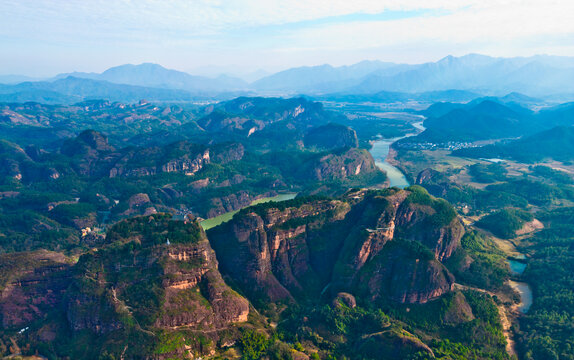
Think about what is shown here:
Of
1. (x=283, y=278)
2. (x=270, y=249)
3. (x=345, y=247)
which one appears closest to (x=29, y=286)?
(x=270, y=249)

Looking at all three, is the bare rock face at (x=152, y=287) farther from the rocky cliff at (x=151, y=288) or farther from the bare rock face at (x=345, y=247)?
the bare rock face at (x=345, y=247)

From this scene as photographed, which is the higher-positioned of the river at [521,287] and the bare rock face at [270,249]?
the bare rock face at [270,249]

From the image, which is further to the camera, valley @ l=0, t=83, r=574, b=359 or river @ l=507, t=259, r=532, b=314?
river @ l=507, t=259, r=532, b=314

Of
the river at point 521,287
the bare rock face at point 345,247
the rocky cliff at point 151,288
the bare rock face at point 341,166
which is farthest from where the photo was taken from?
the bare rock face at point 341,166

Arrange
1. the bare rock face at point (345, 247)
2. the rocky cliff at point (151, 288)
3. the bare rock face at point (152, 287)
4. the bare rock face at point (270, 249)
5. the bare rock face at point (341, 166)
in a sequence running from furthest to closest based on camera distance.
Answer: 1. the bare rock face at point (341, 166)
2. the bare rock face at point (270, 249)
3. the bare rock face at point (345, 247)
4. the bare rock face at point (152, 287)
5. the rocky cliff at point (151, 288)

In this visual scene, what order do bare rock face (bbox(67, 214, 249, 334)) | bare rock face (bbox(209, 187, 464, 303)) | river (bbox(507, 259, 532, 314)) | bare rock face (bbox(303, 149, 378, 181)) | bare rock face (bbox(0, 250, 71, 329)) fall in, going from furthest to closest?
1. bare rock face (bbox(303, 149, 378, 181))
2. river (bbox(507, 259, 532, 314))
3. bare rock face (bbox(209, 187, 464, 303))
4. bare rock face (bbox(0, 250, 71, 329))
5. bare rock face (bbox(67, 214, 249, 334))

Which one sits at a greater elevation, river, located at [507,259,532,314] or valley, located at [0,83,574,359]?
valley, located at [0,83,574,359]

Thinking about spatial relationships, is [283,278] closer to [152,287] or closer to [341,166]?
[152,287]

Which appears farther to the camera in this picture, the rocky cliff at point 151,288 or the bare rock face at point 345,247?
the bare rock face at point 345,247

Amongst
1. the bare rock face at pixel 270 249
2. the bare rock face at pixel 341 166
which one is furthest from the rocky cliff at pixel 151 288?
the bare rock face at pixel 341 166

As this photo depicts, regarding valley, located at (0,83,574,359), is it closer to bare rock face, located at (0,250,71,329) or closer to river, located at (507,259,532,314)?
bare rock face, located at (0,250,71,329)

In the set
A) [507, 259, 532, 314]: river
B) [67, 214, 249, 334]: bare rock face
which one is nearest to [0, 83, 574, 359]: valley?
[67, 214, 249, 334]: bare rock face
